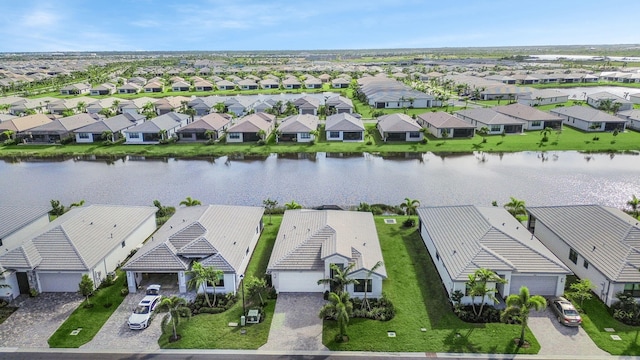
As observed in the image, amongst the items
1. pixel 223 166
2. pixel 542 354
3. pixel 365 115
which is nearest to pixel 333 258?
pixel 542 354

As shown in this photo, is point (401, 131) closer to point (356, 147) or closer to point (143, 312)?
point (356, 147)

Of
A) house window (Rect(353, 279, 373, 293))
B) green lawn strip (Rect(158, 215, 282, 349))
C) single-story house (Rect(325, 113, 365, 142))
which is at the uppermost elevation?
single-story house (Rect(325, 113, 365, 142))

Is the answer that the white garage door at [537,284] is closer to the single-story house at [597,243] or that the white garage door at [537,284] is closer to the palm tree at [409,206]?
the single-story house at [597,243]

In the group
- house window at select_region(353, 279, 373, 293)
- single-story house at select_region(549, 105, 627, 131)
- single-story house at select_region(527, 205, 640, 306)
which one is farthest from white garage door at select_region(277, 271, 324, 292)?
single-story house at select_region(549, 105, 627, 131)

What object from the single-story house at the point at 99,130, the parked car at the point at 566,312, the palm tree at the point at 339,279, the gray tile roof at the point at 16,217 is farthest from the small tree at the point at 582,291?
the single-story house at the point at 99,130

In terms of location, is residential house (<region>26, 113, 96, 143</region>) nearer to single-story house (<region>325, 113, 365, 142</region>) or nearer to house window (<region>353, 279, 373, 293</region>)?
single-story house (<region>325, 113, 365, 142</region>)

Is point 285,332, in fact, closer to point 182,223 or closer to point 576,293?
point 182,223

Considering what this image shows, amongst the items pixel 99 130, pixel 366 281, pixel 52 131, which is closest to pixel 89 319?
pixel 366 281
